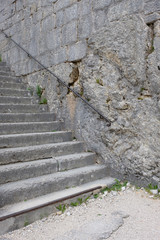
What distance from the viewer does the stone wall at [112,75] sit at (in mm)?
2479

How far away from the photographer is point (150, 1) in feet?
8.02

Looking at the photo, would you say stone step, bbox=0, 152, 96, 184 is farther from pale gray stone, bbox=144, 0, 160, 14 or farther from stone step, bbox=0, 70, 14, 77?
stone step, bbox=0, 70, 14, 77

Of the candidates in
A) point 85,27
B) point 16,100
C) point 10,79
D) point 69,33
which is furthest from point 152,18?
point 10,79

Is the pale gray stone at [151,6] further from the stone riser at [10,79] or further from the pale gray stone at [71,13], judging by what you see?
the stone riser at [10,79]

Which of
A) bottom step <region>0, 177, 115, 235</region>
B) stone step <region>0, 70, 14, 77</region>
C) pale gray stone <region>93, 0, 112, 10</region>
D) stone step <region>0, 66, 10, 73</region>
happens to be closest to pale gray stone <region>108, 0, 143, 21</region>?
pale gray stone <region>93, 0, 112, 10</region>

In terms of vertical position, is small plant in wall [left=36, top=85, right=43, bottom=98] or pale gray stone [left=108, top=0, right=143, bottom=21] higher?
pale gray stone [left=108, top=0, right=143, bottom=21]

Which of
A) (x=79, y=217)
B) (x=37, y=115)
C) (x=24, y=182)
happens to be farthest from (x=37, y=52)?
(x=79, y=217)

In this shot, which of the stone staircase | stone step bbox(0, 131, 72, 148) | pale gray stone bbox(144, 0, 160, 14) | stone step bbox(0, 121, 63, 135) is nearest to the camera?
the stone staircase

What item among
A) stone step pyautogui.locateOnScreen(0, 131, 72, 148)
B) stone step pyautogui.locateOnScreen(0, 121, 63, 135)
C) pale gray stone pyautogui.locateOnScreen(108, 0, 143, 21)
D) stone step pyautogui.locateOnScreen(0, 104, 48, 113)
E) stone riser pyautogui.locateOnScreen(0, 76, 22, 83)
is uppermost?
pale gray stone pyautogui.locateOnScreen(108, 0, 143, 21)

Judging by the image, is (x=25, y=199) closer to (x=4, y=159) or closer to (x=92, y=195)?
(x=4, y=159)

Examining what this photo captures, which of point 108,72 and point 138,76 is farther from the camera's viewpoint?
point 108,72

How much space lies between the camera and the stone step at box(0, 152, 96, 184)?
227cm

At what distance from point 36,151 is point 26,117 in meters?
1.00

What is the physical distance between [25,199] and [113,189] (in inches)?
42.0
